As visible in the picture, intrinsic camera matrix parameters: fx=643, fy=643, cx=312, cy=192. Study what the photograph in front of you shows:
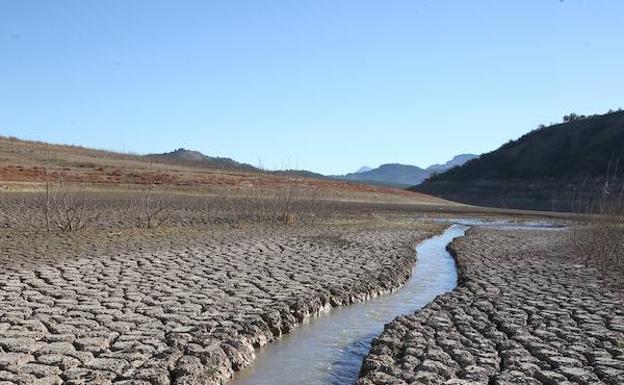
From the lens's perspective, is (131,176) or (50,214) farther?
(131,176)

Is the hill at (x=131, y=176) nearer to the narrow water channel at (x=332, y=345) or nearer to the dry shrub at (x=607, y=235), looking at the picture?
the dry shrub at (x=607, y=235)

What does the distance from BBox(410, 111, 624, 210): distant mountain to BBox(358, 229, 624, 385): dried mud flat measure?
153 ft

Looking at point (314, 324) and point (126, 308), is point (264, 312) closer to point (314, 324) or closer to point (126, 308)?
point (314, 324)

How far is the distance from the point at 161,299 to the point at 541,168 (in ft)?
226

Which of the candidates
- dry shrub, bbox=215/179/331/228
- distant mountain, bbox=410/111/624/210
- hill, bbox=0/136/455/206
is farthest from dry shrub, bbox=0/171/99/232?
distant mountain, bbox=410/111/624/210

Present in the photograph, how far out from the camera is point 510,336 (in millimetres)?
6750

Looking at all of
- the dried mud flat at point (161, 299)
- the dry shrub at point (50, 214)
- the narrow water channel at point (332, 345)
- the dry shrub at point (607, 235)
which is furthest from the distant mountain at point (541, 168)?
the narrow water channel at point (332, 345)

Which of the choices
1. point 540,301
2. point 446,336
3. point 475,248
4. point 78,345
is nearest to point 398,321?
point 446,336

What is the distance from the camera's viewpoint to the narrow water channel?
561 cm

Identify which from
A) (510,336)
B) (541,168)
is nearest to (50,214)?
(510,336)

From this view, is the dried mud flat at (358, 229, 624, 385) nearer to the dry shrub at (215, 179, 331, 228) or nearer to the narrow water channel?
the narrow water channel

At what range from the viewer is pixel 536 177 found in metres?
68.5

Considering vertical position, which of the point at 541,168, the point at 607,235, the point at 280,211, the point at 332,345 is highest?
the point at 541,168

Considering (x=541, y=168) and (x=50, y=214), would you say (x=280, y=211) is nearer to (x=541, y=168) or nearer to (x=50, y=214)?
(x=50, y=214)
